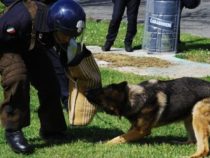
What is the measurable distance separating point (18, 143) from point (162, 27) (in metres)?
6.67

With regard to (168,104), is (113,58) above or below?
below

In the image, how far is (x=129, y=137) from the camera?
5520 mm

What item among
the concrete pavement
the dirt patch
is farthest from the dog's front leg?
the concrete pavement

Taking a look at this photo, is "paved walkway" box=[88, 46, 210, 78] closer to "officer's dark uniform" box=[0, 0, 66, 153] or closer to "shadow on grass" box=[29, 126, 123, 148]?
"shadow on grass" box=[29, 126, 123, 148]

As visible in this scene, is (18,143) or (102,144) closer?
(18,143)

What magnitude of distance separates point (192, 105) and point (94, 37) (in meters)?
7.95

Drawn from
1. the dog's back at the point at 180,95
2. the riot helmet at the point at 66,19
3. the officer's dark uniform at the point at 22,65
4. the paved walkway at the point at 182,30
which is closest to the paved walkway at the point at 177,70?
the paved walkway at the point at 182,30

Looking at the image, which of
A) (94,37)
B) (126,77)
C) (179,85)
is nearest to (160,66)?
(126,77)

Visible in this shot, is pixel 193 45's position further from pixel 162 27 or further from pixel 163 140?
pixel 163 140

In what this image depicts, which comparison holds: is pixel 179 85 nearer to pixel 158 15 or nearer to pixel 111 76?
pixel 111 76

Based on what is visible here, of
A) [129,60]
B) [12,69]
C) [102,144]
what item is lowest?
[129,60]

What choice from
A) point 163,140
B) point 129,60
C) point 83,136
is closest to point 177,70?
point 129,60

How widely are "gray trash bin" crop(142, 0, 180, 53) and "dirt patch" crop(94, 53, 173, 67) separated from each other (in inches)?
26.6

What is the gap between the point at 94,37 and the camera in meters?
13.1
